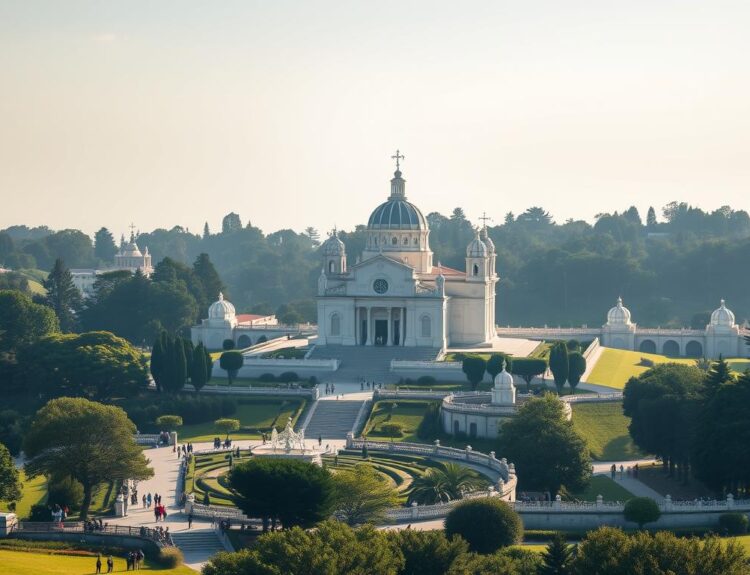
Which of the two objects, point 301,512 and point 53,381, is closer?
point 301,512

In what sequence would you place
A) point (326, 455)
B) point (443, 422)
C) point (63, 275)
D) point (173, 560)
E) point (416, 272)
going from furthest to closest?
point (63, 275) → point (416, 272) → point (443, 422) → point (326, 455) → point (173, 560)

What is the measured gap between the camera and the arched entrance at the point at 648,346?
479 ft

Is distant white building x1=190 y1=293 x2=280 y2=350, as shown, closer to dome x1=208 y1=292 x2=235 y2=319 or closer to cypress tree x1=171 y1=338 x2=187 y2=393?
dome x1=208 y1=292 x2=235 y2=319

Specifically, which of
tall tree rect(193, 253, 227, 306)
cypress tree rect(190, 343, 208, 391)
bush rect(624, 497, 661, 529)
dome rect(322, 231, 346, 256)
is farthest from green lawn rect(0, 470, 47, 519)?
tall tree rect(193, 253, 227, 306)

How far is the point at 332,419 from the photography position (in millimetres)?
102938

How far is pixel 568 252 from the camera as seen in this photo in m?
191

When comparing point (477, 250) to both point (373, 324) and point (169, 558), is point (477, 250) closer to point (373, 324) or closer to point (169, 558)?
point (373, 324)

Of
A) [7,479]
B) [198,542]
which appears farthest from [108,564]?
[7,479]

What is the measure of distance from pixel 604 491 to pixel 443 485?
1169 centimetres

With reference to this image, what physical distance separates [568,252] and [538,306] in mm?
9627

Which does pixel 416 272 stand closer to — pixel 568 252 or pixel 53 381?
pixel 53 381

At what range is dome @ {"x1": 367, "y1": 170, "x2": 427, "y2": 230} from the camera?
433 ft

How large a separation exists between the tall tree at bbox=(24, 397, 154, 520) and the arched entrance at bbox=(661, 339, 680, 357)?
241 feet

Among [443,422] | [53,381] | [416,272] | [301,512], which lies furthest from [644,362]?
[301,512]
